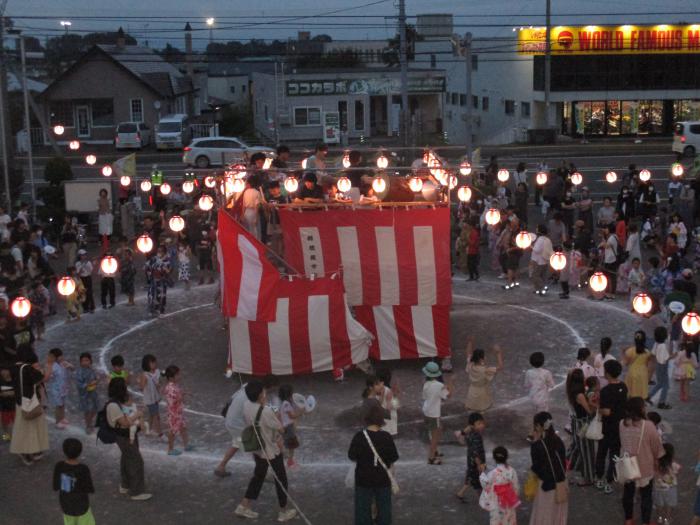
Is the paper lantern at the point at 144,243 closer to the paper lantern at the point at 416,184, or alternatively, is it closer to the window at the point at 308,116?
the paper lantern at the point at 416,184

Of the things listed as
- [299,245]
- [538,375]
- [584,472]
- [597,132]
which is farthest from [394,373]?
[597,132]

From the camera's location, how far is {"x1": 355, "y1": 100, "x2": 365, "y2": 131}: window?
5444 cm

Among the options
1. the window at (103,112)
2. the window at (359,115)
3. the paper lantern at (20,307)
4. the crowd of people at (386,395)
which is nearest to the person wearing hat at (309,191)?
the crowd of people at (386,395)

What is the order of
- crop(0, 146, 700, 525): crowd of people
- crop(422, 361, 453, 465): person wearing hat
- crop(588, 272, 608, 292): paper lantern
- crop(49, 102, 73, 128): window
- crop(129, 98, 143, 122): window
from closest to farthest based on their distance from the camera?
crop(0, 146, 700, 525): crowd of people
crop(422, 361, 453, 465): person wearing hat
crop(588, 272, 608, 292): paper lantern
crop(129, 98, 143, 122): window
crop(49, 102, 73, 128): window

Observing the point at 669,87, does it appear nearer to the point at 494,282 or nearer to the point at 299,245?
the point at 494,282

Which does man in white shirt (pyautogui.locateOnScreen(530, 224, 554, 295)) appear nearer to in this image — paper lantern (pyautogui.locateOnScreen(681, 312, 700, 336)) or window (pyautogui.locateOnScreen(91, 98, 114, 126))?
paper lantern (pyautogui.locateOnScreen(681, 312, 700, 336))

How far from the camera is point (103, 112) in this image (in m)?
54.0

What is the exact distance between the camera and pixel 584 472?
11633mm

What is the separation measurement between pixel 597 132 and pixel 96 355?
133 feet

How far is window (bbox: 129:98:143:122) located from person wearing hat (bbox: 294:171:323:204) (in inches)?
1530

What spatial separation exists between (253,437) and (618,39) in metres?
45.7

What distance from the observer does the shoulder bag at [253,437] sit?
10.7 m

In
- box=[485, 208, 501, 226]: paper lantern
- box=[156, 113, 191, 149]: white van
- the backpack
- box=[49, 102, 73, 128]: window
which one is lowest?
the backpack

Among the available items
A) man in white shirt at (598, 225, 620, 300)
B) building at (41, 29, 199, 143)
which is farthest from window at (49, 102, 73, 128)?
man in white shirt at (598, 225, 620, 300)
